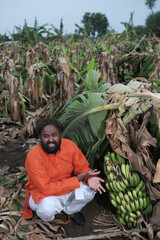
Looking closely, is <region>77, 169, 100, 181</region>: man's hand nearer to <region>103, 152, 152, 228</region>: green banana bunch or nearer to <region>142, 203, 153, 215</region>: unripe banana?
<region>103, 152, 152, 228</region>: green banana bunch

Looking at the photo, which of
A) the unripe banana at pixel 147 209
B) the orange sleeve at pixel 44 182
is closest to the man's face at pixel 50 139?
the orange sleeve at pixel 44 182

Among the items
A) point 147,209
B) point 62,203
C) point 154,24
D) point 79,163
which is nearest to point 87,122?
point 79,163

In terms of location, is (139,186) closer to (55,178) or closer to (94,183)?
(94,183)

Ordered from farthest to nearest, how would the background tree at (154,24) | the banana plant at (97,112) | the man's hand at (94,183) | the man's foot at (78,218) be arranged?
1. the background tree at (154,24)
2. the man's foot at (78,218)
3. the man's hand at (94,183)
4. the banana plant at (97,112)

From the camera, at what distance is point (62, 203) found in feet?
6.77

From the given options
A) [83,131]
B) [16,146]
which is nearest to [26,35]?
[16,146]

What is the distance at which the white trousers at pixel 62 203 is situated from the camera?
184 cm

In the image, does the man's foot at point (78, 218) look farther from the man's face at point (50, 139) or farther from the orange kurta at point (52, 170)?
the man's face at point (50, 139)

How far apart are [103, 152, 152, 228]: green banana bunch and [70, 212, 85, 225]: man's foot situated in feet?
1.20

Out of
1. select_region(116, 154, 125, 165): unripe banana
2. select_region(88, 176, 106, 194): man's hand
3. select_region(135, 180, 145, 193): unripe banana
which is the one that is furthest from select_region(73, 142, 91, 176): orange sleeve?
select_region(135, 180, 145, 193): unripe banana

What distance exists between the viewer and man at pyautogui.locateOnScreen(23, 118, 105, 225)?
1.83 m

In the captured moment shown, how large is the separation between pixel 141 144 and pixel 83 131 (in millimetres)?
646

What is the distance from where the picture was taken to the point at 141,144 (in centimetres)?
168

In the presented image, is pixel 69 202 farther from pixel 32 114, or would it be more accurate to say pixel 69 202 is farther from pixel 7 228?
pixel 32 114
